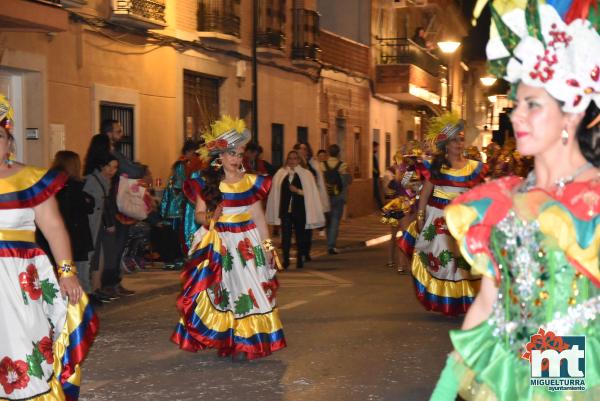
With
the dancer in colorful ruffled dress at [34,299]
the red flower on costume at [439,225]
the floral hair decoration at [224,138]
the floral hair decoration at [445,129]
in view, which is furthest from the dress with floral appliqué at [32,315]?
the floral hair decoration at [445,129]

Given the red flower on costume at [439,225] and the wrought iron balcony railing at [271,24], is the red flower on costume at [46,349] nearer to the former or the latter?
the red flower on costume at [439,225]

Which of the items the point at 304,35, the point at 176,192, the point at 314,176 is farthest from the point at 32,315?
the point at 304,35

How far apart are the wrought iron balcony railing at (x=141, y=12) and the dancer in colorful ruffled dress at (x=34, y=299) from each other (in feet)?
40.1

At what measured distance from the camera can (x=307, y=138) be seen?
95.9 feet

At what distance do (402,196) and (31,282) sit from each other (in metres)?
10.8

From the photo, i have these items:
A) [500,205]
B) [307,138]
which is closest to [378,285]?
[500,205]

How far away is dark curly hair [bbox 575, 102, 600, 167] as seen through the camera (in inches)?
157

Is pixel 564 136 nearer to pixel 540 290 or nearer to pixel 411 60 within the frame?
pixel 540 290

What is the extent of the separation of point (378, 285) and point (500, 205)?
1037 centimetres

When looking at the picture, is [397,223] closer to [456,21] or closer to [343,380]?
[343,380]

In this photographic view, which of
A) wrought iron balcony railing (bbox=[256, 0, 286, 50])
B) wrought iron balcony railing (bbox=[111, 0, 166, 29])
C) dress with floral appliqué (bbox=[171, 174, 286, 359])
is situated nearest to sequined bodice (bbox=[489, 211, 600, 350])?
dress with floral appliqué (bbox=[171, 174, 286, 359])

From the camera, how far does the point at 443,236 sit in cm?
1142

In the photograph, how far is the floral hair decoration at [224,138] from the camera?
9.12 m

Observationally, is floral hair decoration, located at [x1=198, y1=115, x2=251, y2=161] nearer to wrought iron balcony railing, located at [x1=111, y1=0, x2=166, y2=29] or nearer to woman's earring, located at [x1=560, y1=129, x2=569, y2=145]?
woman's earring, located at [x1=560, y1=129, x2=569, y2=145]
